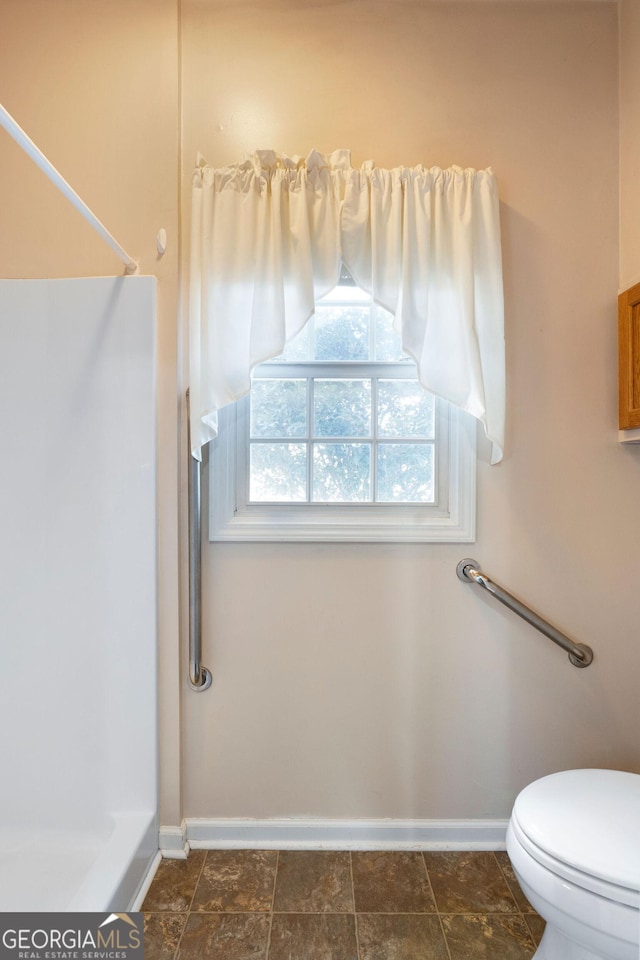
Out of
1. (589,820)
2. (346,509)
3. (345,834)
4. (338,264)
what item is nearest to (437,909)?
(345,834)

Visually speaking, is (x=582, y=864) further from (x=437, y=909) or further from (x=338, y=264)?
(x=338, y=264)

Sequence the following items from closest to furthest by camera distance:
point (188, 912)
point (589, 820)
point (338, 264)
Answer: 1. point (589, 820)
2. point (188, 912)
3. point (338, 264)

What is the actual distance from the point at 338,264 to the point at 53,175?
728mm

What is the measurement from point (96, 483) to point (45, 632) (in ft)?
1.53

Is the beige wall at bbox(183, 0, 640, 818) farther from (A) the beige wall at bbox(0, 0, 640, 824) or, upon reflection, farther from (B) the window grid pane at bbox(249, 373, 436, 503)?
(B) the window grid pane at bbox(249, 373, 436, 503)

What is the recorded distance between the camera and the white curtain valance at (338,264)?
144 cm

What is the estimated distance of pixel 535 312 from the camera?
1566 mm

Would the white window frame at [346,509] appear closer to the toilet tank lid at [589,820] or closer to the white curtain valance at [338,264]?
the white curtain valance at [338,264]

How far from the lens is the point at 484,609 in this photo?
5.15 ft

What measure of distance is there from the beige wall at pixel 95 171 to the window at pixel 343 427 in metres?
0.26

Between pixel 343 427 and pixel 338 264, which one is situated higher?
pixel 338 264

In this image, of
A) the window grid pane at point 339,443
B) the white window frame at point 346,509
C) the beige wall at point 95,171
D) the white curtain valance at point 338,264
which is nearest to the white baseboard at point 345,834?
the beige wall at point 95,171

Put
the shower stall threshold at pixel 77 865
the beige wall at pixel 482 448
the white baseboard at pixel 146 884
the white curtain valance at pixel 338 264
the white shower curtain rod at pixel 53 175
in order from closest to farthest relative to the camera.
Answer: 1. the white shower curtain rod at pixel 53 175
2. the shower stall threshold at pixel 77 865
3. the white baseboard at pixel 146 884
4. the white curtain valance at pixel 338 264
5. the beige wall at pixel 482 448

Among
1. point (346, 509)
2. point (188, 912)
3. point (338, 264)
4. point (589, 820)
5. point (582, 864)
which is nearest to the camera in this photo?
point (582, 864)
